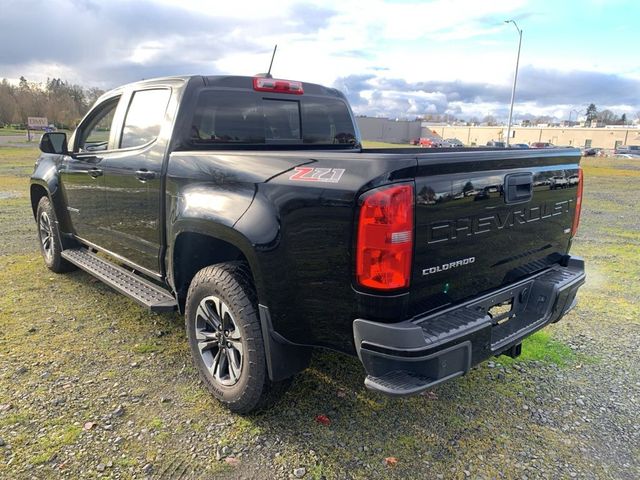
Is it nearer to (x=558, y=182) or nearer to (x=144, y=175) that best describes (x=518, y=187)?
(x=558, y=182)

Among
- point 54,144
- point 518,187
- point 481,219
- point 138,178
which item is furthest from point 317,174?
point 54,144

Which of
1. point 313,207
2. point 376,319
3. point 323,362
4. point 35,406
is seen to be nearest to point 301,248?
point 313,207

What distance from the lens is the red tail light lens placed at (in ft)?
12.6

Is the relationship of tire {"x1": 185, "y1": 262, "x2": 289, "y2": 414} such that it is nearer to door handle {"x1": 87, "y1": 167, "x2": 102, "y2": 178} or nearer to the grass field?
the grass field

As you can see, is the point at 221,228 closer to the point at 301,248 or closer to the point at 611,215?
the point at 301,248

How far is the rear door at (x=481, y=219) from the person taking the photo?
226cm

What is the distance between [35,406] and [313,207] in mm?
2182

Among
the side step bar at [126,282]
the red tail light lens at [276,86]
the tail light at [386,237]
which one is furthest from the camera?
the red tail light lens at [276,86]

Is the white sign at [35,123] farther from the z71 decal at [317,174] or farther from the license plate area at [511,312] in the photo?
the license plate area at [511,312]

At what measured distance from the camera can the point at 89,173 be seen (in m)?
4.29

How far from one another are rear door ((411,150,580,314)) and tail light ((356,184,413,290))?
7 centimetres

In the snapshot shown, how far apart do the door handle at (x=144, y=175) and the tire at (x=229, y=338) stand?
884mm

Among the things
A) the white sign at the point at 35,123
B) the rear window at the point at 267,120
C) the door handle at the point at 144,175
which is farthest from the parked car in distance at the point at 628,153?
the door handle at the point at 144,175

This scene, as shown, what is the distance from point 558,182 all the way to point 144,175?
2.82m
